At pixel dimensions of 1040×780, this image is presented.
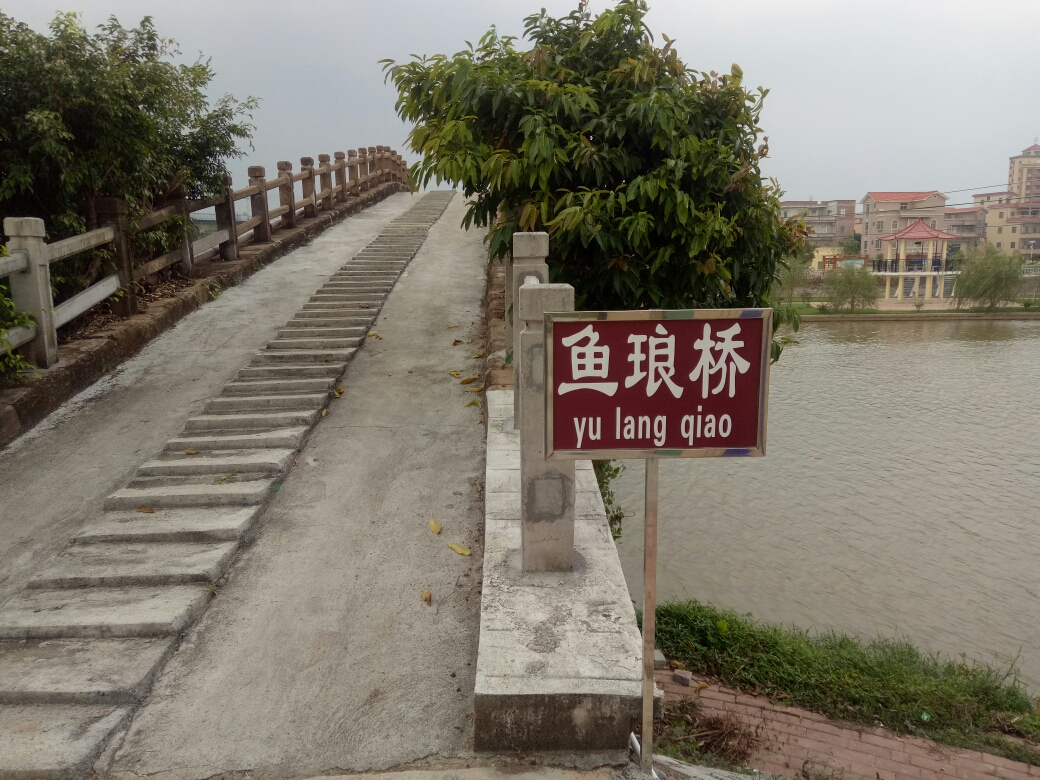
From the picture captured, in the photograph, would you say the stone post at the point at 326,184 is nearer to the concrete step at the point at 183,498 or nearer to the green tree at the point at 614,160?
the green tree at the point at 614,160

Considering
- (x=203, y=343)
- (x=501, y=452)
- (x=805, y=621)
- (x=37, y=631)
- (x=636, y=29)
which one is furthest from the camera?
(x=203, y=343)

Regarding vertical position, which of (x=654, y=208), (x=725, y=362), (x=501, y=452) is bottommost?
(x=501, y=452)

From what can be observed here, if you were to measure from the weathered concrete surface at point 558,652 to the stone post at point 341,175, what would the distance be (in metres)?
14.2

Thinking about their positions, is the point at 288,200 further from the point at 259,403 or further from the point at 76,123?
the point at 259,403

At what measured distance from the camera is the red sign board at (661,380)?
240 centimetres

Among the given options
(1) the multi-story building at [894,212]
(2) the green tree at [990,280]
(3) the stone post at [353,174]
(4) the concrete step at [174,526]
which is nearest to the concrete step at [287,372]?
(4) the concrete step at [174,526]

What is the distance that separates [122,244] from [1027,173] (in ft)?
321

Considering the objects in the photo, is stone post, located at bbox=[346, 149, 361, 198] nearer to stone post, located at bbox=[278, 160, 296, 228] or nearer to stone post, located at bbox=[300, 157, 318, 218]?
stone post, located at bbox=[300, 157, 318, 218]

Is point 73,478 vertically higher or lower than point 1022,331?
higher

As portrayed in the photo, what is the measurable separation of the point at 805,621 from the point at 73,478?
18.1 ft

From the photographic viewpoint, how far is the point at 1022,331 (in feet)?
76.3

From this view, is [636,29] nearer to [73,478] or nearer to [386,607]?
[386,607]

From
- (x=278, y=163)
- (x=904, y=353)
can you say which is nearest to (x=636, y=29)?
(x=278, y=163)

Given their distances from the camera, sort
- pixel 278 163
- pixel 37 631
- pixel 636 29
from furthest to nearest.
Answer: pixel 278 163, pixel 636 29, pixel 37 631
